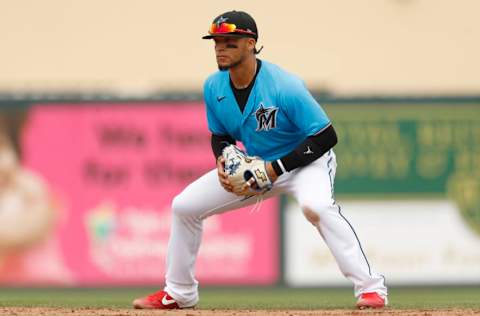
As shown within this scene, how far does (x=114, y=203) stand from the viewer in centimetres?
1669

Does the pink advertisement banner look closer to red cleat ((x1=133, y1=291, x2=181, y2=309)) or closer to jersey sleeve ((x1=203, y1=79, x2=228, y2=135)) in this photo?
red cleat ((x1=133, y1=291, x2=181, y2=309))

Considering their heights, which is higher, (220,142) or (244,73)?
(244,73)

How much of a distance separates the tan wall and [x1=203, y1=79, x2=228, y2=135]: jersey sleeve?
1014 cm

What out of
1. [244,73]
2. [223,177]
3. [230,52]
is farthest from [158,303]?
[230,52]

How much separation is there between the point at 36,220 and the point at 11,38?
5295 mm

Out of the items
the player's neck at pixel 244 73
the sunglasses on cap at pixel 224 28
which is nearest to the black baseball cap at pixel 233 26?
the sunglasses on cap at pixel 224 28

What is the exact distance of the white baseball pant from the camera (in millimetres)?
10539

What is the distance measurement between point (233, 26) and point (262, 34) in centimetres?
1057

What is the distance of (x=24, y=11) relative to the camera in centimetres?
2153

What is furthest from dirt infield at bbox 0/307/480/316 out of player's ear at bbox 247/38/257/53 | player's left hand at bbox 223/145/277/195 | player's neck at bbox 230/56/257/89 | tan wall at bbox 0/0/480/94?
tan wall at bbox 0/0/480/94

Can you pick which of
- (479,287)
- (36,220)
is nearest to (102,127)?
(36,220)

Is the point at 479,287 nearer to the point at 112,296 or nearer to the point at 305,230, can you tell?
the point at 305,230

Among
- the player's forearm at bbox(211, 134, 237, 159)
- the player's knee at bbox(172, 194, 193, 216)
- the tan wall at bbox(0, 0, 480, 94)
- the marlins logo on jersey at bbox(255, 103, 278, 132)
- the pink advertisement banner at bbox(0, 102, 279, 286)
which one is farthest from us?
the tan wall at bbox(0, 0, 480, 94)

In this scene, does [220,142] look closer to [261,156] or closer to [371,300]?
[261,156]
